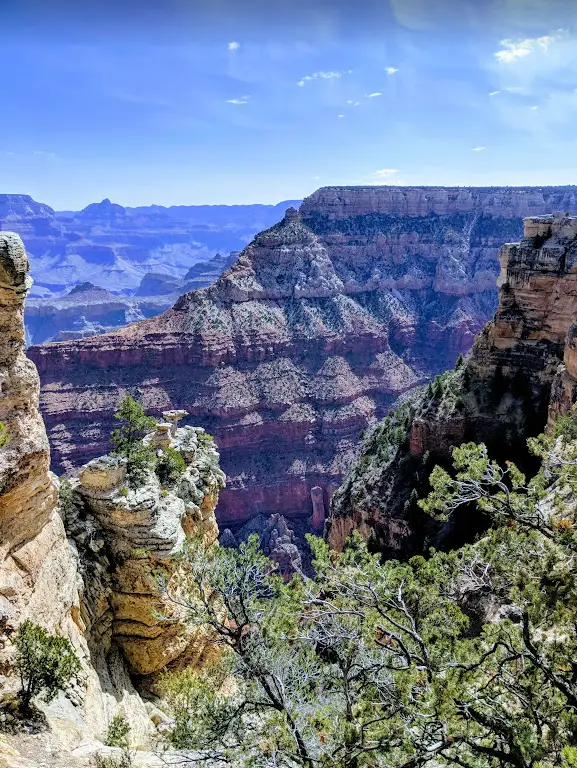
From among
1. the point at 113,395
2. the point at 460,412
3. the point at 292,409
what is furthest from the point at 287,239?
the point at 460,412

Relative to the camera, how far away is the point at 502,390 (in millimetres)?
45719

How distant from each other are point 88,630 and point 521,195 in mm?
147227

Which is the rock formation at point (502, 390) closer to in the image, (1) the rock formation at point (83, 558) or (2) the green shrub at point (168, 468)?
(2) the green shrub at point (168, 468)

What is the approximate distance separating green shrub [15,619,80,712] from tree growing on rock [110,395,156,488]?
8301 mm

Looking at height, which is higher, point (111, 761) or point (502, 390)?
point (502, 390)

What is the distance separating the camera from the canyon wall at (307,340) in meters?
93.8

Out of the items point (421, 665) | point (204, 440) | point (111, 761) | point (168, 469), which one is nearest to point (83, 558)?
point (168, 469)

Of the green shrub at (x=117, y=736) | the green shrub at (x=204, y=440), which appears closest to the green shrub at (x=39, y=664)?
the green shrub at (x=117, y=736)

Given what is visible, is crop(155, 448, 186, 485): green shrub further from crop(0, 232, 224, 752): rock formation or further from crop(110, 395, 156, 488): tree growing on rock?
crop(110, 395, 156, 488): tree growing on rock

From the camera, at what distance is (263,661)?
1589cm

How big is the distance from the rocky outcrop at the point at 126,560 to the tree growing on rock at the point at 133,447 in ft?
1.60

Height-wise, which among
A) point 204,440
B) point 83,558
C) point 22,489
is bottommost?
point 83,558

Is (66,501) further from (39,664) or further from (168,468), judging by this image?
(39,664)

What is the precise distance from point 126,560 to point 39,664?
7347 mm
